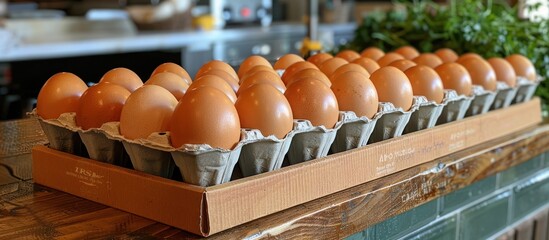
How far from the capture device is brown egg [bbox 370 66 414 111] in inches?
49.4

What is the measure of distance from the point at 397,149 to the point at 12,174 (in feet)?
2.26

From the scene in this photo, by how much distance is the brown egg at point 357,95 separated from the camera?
1167mm

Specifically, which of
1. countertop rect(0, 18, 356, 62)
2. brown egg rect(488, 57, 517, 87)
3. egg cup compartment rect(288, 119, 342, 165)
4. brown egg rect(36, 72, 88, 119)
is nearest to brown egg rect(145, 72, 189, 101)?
brown egg rect(36, 72, 88, 119)

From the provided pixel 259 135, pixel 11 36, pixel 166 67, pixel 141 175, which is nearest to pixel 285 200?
pixel 259 135

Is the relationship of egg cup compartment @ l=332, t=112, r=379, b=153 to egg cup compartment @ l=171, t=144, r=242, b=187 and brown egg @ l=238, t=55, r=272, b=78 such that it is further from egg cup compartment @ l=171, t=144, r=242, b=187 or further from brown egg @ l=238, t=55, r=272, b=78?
brown egg @ l=238, t=55, r=272, b=78

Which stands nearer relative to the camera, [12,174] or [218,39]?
[12,174]

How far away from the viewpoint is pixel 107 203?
104 cm

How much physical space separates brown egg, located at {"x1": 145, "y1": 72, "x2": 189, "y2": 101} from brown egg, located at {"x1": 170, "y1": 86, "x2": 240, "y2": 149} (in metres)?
0.21

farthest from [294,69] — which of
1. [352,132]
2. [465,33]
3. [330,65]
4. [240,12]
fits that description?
[240,12]

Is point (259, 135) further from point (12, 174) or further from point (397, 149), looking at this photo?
point (12, 174)

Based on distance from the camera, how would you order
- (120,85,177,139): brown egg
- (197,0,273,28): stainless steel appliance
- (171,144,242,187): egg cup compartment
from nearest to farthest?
1. (171,144,242,187): egg cup compartment
2. (120,85,177,139): brown egg
3. (197,0,273,28): stainless steel appliance

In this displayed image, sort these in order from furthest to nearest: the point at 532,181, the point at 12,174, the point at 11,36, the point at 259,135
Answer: the point at 11,36 → the point at 532,181 → the point at 12,174 → the point at 259,135

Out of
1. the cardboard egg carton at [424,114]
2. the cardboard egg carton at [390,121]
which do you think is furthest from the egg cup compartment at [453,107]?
the cardboard egg carton at [390,121]

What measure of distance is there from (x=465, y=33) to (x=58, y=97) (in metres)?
1.42
